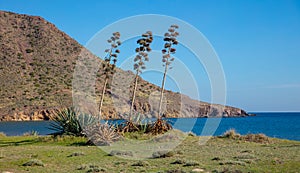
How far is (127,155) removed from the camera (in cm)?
1365

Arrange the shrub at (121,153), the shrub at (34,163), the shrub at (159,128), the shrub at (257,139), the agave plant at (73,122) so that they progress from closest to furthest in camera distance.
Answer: the shrub at (34,163) < the shrub at (121,153) < the shrub at (257,139) < the agave plant at (73,122) < the shrub at (159,128)

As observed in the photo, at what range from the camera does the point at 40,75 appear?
65.8 meters

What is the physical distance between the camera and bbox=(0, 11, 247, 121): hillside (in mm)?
58062

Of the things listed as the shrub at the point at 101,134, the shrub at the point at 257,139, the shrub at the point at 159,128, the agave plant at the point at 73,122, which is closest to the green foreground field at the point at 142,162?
the shrub at the point at 101,134

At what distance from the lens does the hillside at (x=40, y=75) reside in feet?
190

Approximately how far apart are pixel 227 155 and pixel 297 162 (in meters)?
2.84

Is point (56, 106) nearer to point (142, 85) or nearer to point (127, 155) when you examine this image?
point (142, 85)

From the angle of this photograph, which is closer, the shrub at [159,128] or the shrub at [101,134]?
the shrub at [101,134]

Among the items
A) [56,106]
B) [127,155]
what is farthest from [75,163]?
[56,106]

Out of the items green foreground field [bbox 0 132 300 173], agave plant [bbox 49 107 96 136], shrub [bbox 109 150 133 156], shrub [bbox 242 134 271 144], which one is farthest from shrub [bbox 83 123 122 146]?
shrub [bbox 242 134 271 144]

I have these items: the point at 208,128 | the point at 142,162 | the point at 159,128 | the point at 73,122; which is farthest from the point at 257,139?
the point at 208,128

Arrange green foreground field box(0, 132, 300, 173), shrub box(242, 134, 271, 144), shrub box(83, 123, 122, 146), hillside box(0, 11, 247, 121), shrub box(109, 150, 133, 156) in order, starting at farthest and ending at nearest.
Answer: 1. hillside box(0, 11, 247, 121)
2. shrub box(242, 134, 271, 144)
3. shrub box(83, 123, 122, 146)
4. shrub box(109, 150, 133, 156)
5. green foreground field box(0, 132, 300, 173)

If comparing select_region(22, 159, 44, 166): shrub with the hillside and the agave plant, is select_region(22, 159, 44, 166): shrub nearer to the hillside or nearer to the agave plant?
the agave plant

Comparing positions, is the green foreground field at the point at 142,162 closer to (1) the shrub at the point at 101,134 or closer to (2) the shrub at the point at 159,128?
(1) the shrub at the point at 101,134
